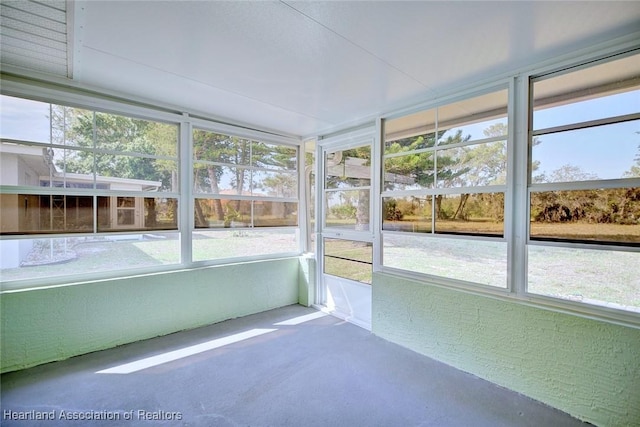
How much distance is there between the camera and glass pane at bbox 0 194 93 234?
2336mm

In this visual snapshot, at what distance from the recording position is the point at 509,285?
2270 mm

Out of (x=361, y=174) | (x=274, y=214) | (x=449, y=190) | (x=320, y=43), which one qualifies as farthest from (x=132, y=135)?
(x=449, y=190)

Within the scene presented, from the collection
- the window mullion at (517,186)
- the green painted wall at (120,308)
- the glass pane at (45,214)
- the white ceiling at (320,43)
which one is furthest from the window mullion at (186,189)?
the window mullion at (517,186)

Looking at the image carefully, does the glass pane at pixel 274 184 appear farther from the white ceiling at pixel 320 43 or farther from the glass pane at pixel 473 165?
the glass pane at pixel 473 165

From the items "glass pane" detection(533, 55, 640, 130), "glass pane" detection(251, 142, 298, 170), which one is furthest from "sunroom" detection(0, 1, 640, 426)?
"glass pane" detection(251, 142, 298, 170)

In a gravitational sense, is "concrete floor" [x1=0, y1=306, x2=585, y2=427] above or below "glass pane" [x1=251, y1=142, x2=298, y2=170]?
below

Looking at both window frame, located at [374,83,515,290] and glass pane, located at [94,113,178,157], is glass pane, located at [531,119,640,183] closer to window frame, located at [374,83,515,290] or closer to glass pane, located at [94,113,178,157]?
window frame, located at [374,83,515,290]

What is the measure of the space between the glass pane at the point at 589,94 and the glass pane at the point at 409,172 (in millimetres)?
907

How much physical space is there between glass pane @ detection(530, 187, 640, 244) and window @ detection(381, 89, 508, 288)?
0.28m

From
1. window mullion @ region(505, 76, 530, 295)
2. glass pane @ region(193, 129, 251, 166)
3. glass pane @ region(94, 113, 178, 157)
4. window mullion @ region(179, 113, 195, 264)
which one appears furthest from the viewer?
glass pane @ region(193, 129, 251, 166)

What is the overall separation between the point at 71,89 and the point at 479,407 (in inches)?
168

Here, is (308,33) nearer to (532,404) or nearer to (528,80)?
(528,80)

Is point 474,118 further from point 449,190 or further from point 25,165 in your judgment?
point 25,165

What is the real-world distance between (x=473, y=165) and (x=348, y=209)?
63.3 inches
